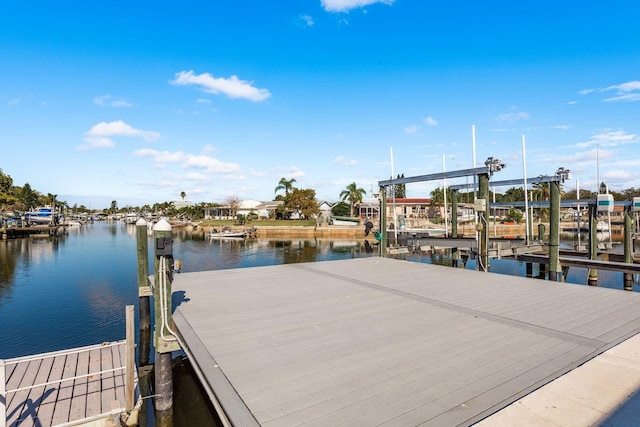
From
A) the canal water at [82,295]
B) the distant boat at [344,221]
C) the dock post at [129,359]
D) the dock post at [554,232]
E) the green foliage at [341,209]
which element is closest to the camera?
the dock post at [129,359]

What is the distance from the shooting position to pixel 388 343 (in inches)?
216

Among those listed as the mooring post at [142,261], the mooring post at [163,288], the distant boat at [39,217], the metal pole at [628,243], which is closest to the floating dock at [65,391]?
the mooring post at [163,288]

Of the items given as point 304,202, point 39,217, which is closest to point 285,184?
point 304,202

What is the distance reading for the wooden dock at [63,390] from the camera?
19.0 feet

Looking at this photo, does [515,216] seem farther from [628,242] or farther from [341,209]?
[628,242]

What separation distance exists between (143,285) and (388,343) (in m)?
7.78

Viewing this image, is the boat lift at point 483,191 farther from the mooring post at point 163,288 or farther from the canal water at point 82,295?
the canal water at point 82,295

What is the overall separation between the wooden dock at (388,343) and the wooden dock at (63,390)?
1.79 m

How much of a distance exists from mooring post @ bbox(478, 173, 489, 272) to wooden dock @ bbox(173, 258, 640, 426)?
186cm

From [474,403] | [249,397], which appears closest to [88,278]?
[249,397]

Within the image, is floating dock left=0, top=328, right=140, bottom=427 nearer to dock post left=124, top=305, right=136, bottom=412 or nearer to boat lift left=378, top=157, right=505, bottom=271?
dock post left=124, top=305, right=136, bottom=412

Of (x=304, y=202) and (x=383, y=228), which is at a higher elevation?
(x=304, y=202)

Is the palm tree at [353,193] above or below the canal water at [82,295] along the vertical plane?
above

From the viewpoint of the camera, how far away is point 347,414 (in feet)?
11.8
